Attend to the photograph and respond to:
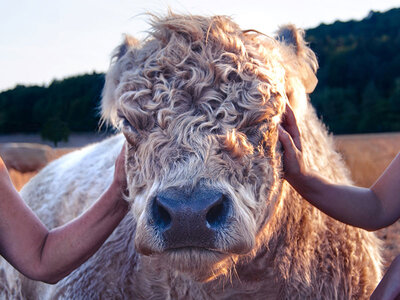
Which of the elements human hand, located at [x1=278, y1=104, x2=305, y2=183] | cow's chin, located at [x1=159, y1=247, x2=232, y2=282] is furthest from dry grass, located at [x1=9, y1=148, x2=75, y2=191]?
cow's chin, located at [x1=159, y1=247, x2=232, y2=282]

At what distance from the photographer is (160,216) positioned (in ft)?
5.04

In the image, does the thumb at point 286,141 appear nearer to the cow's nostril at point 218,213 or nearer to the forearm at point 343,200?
the forearm at point 343,200

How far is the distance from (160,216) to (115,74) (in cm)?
113

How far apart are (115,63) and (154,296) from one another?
1.30 m

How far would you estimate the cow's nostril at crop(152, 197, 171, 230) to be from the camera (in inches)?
59.7

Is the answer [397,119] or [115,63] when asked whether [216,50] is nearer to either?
[115,63]

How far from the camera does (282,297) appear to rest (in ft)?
7.34

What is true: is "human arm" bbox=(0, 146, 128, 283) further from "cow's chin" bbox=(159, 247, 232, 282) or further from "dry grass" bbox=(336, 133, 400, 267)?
"dry grass" bbox=(336, 133, 400, 267)

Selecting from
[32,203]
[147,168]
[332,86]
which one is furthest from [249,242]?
[332,86]

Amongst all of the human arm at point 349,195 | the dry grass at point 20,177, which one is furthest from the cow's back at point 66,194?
the dry grass at point 20,177

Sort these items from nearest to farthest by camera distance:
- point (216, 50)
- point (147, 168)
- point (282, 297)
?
point (147, 168) < point (216, 50) < point (282, 297)

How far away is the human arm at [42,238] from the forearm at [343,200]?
3.05 feet

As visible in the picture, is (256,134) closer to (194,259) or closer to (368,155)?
(194,259)

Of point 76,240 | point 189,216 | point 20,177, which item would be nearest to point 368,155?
point 20,177
